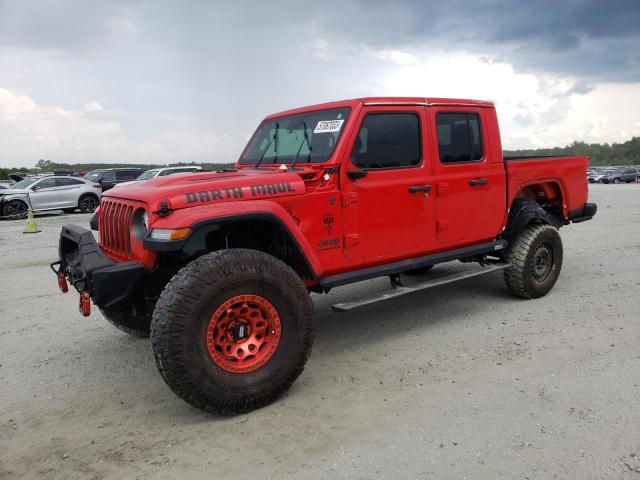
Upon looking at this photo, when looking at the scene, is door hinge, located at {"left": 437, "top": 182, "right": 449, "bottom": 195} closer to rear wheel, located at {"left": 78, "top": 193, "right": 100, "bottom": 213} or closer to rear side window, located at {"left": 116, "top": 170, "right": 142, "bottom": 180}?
rear wheel, located at {"left": 78, "top": 193, "right": 100, "bottom": 213}

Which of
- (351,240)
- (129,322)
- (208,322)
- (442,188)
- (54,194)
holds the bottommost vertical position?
(129,322)

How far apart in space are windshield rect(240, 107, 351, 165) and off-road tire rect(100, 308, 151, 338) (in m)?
1.77

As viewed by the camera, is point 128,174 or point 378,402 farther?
point 128,174

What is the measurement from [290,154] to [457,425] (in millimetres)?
2631

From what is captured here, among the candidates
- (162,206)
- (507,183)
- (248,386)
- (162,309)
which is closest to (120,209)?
(162,206)

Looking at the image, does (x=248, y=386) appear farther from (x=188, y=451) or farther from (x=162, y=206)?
(x=162, y=206)

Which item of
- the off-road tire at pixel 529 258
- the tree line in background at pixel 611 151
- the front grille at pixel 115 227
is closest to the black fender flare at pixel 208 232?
the front grille at pixel 115 227

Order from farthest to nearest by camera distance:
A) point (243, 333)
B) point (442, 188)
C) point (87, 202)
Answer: point (87, 202) → point (442, 188) → point (243, 333)

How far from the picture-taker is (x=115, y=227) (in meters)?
4.00

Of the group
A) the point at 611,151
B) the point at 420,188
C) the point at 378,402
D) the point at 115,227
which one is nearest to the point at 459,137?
the point at 420,188

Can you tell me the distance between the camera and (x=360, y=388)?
3.77 m

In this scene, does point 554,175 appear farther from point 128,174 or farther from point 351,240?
point 128,174

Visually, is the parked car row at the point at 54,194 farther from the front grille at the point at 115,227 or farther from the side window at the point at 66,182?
the front grille at the point at 115,227

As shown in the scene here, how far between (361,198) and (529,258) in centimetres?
243
